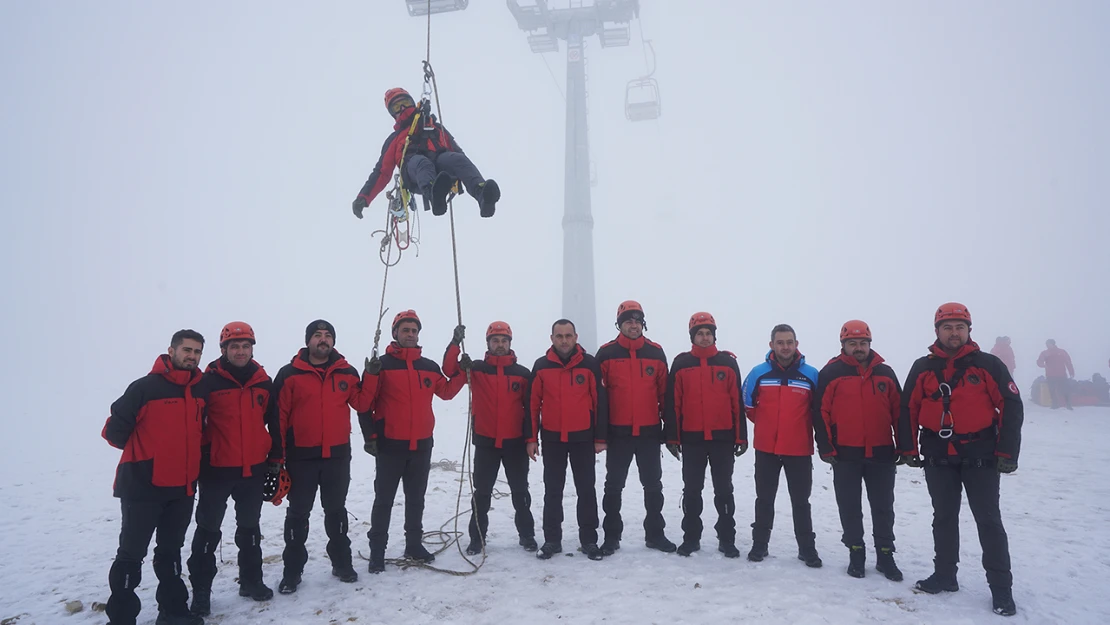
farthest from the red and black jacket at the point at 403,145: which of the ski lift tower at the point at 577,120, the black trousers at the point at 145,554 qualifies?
the ski lift tower at the point at 577,120

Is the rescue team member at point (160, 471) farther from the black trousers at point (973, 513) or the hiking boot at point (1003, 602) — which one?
the hiking boot at point (1003, 602)

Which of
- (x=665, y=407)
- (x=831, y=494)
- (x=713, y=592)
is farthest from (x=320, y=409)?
(x=831, y=494)

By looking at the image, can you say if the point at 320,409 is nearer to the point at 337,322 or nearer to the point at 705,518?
the point at 705,518

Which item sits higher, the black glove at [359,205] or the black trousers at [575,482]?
the black glove at [359,205]

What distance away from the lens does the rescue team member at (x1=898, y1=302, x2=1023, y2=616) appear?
4.54 m

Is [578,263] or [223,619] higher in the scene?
[578,263]

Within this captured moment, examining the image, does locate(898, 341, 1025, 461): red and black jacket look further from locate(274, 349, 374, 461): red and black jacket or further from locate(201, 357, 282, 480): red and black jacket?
locate(201, 357, 282, 480): red and black jacket

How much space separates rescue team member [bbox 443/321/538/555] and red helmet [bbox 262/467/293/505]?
1795 millimetres

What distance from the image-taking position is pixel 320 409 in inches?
200

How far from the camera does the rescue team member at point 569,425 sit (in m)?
5.75

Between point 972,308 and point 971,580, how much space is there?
112130mm

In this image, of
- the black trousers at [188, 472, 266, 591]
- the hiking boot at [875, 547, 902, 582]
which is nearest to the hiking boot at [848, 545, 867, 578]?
the hiking boot at [875, 547, 902, 582]

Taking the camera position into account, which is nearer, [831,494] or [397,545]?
[397,545]

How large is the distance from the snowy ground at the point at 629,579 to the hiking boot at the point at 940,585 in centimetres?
8
